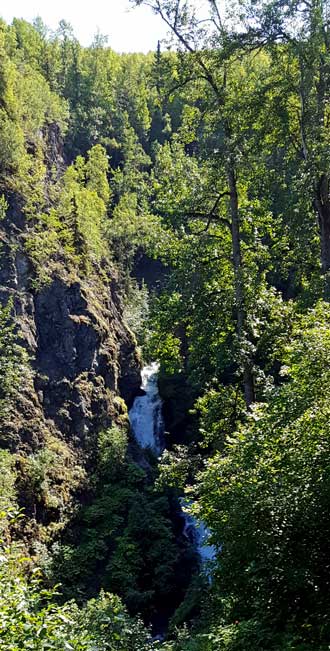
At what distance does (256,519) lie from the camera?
624cm

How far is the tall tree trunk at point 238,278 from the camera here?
1156cm

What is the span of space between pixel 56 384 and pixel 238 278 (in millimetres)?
9260

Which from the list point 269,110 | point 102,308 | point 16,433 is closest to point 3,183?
point 102,308

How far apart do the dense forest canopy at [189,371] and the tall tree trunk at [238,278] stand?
5cm

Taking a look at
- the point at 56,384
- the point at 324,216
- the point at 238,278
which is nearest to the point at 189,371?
the point at 238,278

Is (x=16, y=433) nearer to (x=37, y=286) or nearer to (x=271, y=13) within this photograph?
(x=37, y=286)

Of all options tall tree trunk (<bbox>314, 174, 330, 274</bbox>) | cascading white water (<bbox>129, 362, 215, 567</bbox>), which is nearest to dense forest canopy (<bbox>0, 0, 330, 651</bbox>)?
tall tree trunk (<bbox>314, 174, 330, 274</bbox>)

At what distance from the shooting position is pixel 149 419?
2462 cm

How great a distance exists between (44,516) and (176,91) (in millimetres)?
11469

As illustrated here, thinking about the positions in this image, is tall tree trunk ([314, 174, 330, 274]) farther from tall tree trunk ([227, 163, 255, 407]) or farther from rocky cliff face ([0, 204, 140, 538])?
rocky cliff face ([0, 204, 140, 538])

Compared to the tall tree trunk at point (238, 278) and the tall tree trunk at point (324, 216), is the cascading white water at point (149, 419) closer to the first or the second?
the tall tree trunk at point (238, 278)

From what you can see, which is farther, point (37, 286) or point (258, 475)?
point (37, 286)

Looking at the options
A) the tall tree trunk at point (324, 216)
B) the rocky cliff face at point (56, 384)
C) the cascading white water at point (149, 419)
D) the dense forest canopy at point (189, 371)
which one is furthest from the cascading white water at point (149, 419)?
the tall tree trunk at point (324, 216)

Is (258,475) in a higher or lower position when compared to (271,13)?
lower
